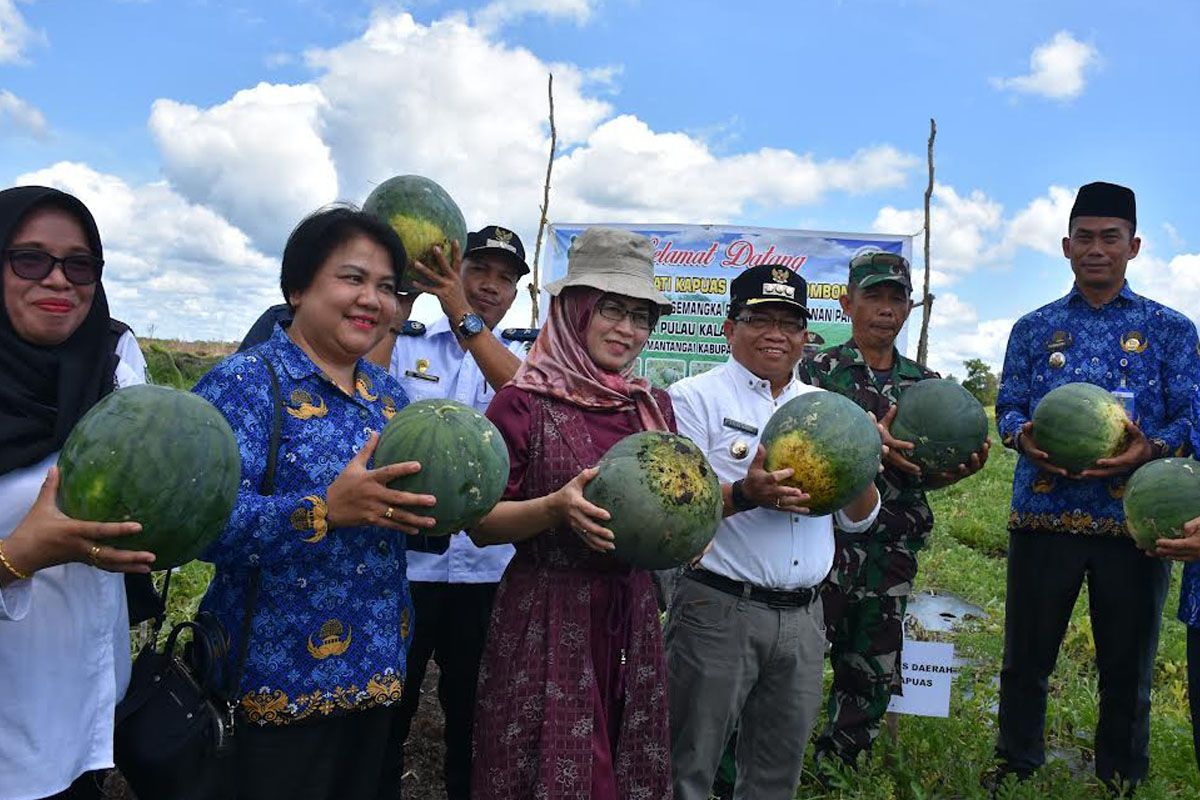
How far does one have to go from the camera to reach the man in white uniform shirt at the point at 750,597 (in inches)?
134

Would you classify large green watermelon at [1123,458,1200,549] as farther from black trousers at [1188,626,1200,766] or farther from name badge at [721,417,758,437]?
name badge at [721,417,758,437]

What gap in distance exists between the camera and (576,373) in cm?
296

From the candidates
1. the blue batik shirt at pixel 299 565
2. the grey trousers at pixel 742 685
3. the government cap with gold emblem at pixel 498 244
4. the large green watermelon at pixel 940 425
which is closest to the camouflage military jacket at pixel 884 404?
the large green watermelon at pixel 940 425

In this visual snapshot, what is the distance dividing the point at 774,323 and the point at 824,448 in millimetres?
637

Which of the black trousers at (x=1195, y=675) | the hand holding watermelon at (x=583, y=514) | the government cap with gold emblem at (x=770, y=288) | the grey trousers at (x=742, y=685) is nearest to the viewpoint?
the hand holding watermelon at (x=583, y=514)

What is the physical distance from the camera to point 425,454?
2.42 meters

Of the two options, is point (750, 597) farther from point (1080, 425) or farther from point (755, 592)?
point (1080, 425)

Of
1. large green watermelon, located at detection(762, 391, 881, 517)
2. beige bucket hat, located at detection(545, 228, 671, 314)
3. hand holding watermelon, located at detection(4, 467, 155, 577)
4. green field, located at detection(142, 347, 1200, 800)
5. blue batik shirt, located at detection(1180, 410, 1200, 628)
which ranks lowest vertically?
green field, located at detection(142, 347, 1200, 800)

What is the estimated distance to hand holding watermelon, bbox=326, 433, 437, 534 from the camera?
7.67 ft

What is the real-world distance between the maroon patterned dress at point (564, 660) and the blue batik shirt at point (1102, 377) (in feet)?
8.19

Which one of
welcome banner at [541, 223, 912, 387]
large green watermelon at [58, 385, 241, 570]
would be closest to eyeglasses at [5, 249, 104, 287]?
large green watermelon at [58, 385, 241, 570]

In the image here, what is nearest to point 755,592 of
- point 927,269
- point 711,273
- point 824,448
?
point 824,448

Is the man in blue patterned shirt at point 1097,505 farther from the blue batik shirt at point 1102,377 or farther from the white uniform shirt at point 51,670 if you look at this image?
the white uniform shirt at point 51,670

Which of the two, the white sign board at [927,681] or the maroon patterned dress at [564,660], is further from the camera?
the white sign board at [927,681]
